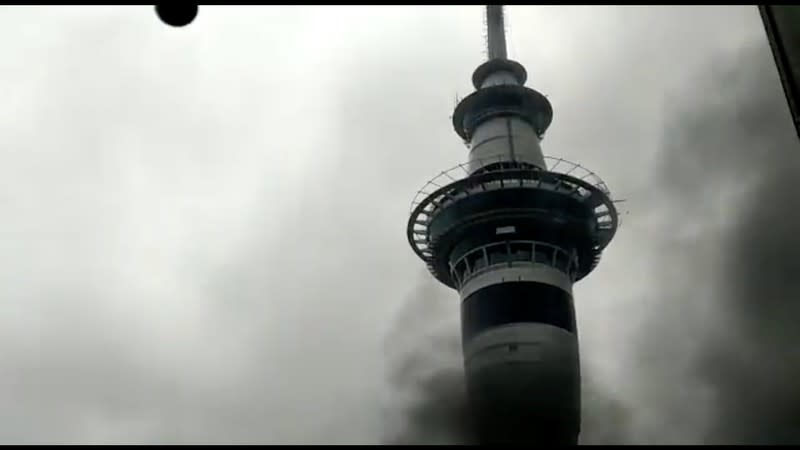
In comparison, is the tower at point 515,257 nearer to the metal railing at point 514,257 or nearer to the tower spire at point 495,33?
the metal railing at point 514,257

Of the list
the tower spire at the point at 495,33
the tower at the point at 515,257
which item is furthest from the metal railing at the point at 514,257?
the tower spire at the point at 495,33

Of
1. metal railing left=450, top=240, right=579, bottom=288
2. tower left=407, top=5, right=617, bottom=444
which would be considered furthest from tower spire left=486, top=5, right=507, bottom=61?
metal railing left=450, top=240, right=579, bottom=288

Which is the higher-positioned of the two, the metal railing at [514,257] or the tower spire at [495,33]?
the tower spire at [495,33]

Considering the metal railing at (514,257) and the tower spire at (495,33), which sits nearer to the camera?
the metal railing at (514,257)

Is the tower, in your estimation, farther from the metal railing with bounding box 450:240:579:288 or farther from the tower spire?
the tower spire

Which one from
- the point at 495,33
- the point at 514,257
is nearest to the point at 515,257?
the point at 514,257

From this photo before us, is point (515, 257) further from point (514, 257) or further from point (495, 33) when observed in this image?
point (495, 33)
